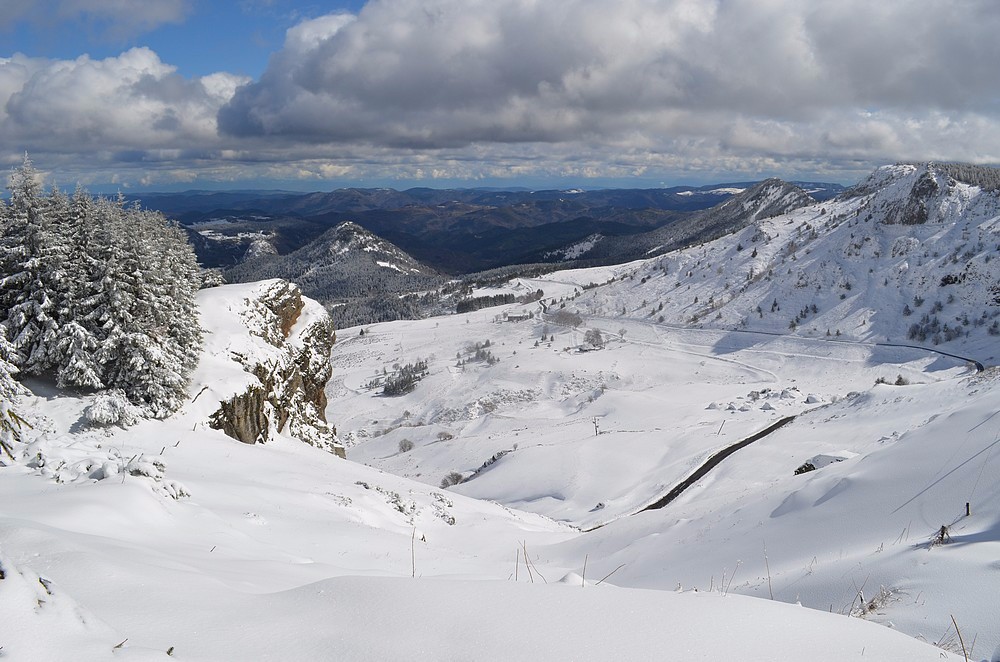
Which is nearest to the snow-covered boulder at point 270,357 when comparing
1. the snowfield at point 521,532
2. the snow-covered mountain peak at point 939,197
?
the snowfield at point 521,532

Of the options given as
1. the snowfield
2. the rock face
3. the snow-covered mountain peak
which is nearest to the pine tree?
the snowfield

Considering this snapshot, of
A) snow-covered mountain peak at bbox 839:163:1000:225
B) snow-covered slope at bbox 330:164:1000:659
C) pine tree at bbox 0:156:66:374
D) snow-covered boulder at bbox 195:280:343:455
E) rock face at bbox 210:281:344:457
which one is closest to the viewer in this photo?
snow-covered slope at bbox 330:164:1000:659

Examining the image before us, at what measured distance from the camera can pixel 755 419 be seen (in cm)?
4059

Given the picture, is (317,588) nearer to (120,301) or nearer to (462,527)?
(462,527)

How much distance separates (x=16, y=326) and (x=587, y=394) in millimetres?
50729

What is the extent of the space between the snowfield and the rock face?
0.58m

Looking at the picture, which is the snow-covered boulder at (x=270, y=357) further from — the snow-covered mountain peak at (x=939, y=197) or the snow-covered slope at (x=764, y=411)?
the snow-covered mountain peak at (x=939, y=197)

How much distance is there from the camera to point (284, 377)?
3050cm

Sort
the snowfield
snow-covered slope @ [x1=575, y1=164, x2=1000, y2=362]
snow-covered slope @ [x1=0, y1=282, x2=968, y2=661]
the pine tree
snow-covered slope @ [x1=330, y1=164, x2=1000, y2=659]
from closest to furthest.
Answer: snow-covered slope @ [x1=0, y1=282, x2=968, y2=661], the snowfield, snow-covered slope @ [x1=330, y1=164, x2=1000, y2=659], the pine tree, snow-covered slope @ [x1=575, y1=164, x2=1000, y2=362]

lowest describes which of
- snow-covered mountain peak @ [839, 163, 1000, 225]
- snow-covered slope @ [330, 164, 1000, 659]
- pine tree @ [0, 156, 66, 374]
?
snow-covered slope @ [330, 164, 1000, 659]

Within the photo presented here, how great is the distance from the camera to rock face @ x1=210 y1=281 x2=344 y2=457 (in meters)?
25.1

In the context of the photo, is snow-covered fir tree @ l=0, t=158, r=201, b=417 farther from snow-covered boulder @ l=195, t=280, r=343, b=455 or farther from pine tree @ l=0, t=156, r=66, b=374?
snow-covered boulder @ l=195, t=280, r=343, b=455

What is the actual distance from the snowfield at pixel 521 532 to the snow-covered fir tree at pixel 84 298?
1.30m

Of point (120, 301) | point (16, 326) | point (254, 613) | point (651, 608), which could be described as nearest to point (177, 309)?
point (120, 301)
